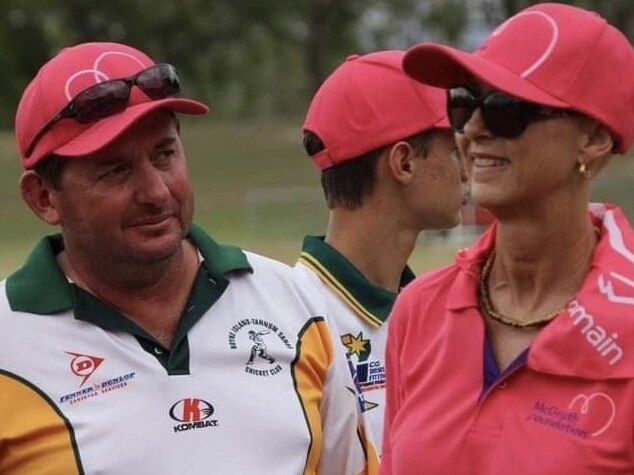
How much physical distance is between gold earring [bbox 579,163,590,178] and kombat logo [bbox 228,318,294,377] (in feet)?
3.05

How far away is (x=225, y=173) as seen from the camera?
36094 mm

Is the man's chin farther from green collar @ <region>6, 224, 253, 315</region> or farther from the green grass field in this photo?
the green grass field

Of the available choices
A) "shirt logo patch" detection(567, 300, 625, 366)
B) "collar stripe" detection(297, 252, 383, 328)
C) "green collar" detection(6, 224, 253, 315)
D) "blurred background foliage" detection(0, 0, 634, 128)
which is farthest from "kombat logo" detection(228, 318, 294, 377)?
"blurred background foliage" detection(0, 0, 634, 128)

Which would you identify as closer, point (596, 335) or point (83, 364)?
point (596, 335)

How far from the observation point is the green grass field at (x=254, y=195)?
21469mm

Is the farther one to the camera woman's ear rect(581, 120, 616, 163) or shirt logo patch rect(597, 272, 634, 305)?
woman's ear rect(581, 120, 616, 163)

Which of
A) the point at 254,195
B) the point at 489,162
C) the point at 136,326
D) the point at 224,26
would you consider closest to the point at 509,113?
the point at 489,162

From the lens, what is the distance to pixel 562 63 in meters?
2.64

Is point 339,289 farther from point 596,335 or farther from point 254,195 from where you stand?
point 254,195

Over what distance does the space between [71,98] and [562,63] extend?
119 centimetres

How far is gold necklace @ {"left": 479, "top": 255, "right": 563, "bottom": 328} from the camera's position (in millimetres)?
2702

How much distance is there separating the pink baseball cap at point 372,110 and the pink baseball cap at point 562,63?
53.0 inches

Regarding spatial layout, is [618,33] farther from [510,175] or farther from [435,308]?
[435,308]

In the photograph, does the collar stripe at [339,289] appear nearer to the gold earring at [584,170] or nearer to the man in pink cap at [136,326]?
the man in pink cap at [136,326]
